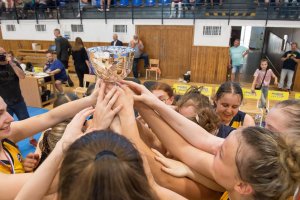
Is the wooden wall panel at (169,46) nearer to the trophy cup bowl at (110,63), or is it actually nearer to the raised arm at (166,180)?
the trophy cup bowl at (110,63)

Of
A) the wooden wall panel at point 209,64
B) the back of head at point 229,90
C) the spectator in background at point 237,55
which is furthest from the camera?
the wooden wall panel at point 209,64

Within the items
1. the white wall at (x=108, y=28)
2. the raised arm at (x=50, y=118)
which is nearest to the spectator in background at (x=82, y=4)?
the white wall at (x=108, y=28)

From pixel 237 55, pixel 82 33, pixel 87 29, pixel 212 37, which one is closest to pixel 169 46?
pixel 212 37

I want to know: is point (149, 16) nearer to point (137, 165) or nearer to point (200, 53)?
point (200, 53)

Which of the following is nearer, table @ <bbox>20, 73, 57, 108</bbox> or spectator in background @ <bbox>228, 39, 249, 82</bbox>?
table @ <bbox>20, 73, 57, 108</bbox>

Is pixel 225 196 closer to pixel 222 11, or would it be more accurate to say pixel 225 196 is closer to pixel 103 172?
pixel 103 172

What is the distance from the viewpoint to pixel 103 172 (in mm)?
615

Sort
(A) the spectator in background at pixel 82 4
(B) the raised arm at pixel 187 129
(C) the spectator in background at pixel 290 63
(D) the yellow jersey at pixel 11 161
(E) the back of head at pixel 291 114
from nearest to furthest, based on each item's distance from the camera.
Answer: (B) the raised arm at pixel 187 129, (E) the back of head at pixel 291 114, (D) the yellow jersey at pixel 11 161, (C) the spectator in background at pixel 290 63, (A) the spectator in background at pixel 82 4

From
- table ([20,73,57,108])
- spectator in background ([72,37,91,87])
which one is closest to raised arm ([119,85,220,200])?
table ([20,73,57,108])

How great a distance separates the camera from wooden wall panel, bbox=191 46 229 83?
8.60 metres

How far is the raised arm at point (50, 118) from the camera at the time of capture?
134cm

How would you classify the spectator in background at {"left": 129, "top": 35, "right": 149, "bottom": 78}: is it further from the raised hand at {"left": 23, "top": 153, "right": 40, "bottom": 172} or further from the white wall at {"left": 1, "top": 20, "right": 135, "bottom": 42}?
the raised hand at {"left": 23, "top": 153, "right": 40, "bottom": 172}

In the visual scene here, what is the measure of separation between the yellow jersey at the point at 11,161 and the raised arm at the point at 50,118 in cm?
7

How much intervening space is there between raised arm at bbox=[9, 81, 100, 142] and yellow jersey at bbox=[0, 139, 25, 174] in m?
0.07
